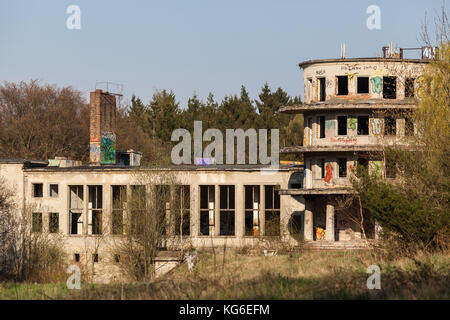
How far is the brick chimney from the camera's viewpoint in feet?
217

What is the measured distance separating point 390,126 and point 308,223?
27.6 feet

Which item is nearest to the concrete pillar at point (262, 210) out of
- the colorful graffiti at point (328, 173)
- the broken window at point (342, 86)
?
the colorful graffiti at point (328, 173)

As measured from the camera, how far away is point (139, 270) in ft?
151

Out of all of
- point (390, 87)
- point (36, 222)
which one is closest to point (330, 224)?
point (390, 87)

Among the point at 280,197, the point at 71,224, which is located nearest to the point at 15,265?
the point at 71,224

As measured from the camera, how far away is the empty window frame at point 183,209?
179ft

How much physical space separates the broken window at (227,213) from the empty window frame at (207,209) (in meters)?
0.74

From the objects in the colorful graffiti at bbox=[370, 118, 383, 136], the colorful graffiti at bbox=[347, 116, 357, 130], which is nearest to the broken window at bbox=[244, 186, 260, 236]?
the colorful graffiti at bbox=[347, 116, 357, 130]

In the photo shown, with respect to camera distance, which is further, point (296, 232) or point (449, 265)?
point (296, 232)

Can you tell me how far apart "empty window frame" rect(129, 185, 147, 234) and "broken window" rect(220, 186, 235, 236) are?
7811mm

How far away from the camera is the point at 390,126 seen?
5134cm

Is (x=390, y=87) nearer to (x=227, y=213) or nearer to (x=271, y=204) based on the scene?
(x=271, y=204)
